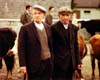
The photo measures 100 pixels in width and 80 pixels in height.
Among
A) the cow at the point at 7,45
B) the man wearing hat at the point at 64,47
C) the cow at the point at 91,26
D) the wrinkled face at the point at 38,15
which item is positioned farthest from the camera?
the cow at the point at 91,26

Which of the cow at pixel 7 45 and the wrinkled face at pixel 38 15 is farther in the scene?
the cow at pixel 7 45

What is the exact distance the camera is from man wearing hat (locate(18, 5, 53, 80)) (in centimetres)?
723

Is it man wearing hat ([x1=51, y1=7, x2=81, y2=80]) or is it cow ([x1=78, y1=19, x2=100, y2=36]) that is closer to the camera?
man wearing hat ([x1=51, y1=7, x2=81, y2=80])

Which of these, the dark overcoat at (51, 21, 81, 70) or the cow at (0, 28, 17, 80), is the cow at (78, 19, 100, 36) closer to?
the cow at (0, 28, 17, 80)

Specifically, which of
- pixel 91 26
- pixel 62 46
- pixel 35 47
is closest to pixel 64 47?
pixel 62 46

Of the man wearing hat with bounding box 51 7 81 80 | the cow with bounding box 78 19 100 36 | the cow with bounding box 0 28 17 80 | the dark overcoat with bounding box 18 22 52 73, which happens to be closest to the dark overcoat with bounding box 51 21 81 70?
the man wearing hat with bounding box 51 7 81 80

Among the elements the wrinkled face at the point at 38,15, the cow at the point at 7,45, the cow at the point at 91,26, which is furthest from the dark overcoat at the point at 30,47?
the cow at the point at 91,26

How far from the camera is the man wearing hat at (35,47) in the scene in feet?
23.7

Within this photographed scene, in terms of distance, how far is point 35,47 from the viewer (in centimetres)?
726

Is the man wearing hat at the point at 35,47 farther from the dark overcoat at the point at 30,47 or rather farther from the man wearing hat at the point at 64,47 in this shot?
the man wearing hat at the point at 64,47

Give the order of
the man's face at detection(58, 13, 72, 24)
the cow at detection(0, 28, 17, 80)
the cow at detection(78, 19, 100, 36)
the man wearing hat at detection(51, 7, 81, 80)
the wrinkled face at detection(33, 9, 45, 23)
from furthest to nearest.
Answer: the cow at detection(78, 19, 100, 36) < the cow at detection(0, 28, 17, 80) < the man wearing hat at detection(51, 7, 81, 80) < the man's face at detection(58, 13, 72, 24) < the wrinkled face at detection(33, 9, 45, 23)

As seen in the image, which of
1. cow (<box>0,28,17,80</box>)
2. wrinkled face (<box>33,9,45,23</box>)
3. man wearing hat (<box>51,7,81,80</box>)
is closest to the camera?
wrinkled face (<box>33,9,45,23</box>)

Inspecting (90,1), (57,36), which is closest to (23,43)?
(57,36)

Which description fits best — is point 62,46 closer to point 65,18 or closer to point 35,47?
point 65,18
